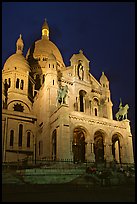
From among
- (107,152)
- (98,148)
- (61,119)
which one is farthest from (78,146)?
(61,119)

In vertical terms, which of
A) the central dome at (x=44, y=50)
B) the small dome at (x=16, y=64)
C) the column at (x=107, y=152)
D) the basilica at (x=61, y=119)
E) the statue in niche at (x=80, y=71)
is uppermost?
the central dome at (x=44, y=50)

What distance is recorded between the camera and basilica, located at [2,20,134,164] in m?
33.3

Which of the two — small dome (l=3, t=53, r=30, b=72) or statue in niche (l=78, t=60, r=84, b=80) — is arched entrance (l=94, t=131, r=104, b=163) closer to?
statue in niche (l=78, t=60, r=84, b=80)

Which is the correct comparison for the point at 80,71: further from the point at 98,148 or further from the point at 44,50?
the point at 44,50

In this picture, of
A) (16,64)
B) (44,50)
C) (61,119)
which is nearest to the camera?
(61,119)

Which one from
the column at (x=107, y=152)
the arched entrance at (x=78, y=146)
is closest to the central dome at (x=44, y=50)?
the arched entrance at (x=78, y=146)

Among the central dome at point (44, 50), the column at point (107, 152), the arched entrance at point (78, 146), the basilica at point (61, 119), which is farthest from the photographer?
the central dome at point (44, 50)

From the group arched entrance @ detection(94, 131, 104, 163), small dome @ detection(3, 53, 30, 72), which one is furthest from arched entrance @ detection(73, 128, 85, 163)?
small dome @ detection(3, 53, 30, 72)

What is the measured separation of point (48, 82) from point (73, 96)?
206 inches

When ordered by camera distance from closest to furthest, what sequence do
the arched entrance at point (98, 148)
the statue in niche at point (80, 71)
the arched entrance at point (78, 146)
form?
the arched entrance at point (78, 146) → the arched entrance at point (98, 148) → the statue in niche at point (80, 71)

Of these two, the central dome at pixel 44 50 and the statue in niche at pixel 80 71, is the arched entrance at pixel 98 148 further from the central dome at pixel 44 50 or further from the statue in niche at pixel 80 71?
the central dome at pixel 44 50

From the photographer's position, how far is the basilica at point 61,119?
33.3 m

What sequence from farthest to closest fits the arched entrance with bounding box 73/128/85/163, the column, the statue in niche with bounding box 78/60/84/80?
the statue in niche with bounding box 78/60/84/80
the arched entrance with bounding box 73/128/85/163
the column

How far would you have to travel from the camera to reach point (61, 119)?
104 ft
